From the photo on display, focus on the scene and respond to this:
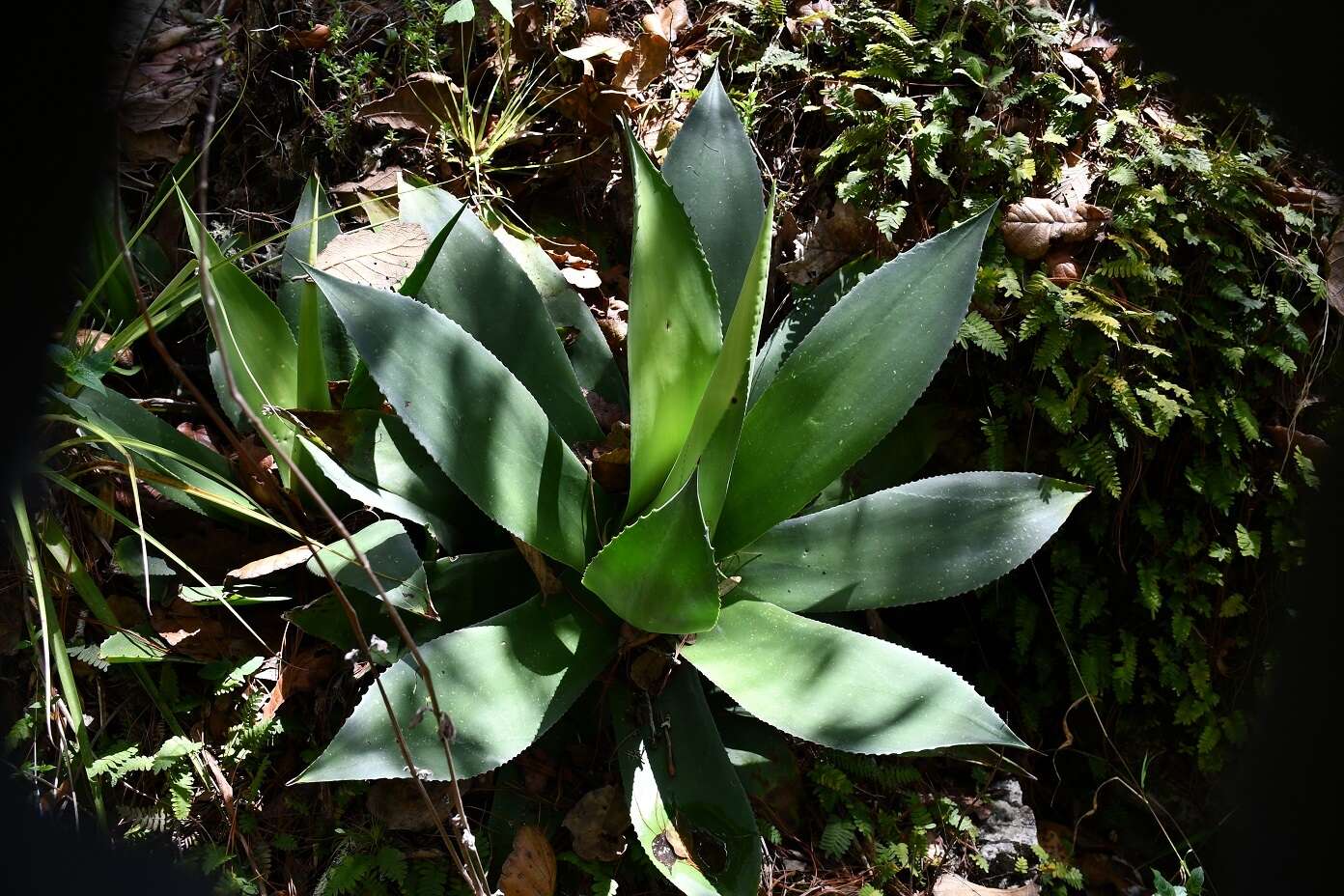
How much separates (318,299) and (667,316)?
2.36 ft

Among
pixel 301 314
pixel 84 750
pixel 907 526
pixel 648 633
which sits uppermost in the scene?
pixel 301 314

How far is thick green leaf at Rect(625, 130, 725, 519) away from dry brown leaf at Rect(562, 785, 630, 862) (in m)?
0.70

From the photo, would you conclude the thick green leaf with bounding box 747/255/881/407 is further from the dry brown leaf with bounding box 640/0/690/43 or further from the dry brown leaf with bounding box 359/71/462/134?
the dry brown leaf with bounding box 359/71/462/134

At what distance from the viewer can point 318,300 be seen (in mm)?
1736

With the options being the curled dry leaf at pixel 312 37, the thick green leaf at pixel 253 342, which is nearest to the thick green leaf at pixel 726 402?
the thick green leaf at pixel 253 342

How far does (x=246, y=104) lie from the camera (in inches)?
88.2

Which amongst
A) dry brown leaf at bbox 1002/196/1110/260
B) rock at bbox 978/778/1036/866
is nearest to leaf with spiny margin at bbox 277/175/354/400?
dry brown leaf at bbox 1002/196/1110/260

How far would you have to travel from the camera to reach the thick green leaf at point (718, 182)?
1788mm

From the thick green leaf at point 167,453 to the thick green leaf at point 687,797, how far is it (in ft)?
2.88

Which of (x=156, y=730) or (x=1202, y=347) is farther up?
(x=1202, y=347)

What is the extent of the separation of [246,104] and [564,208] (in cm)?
84

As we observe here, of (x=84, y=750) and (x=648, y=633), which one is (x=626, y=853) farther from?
(x=84, y=750)

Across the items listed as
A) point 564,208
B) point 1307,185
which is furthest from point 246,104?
point 1307,185

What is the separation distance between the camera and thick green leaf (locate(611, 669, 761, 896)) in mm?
1463
